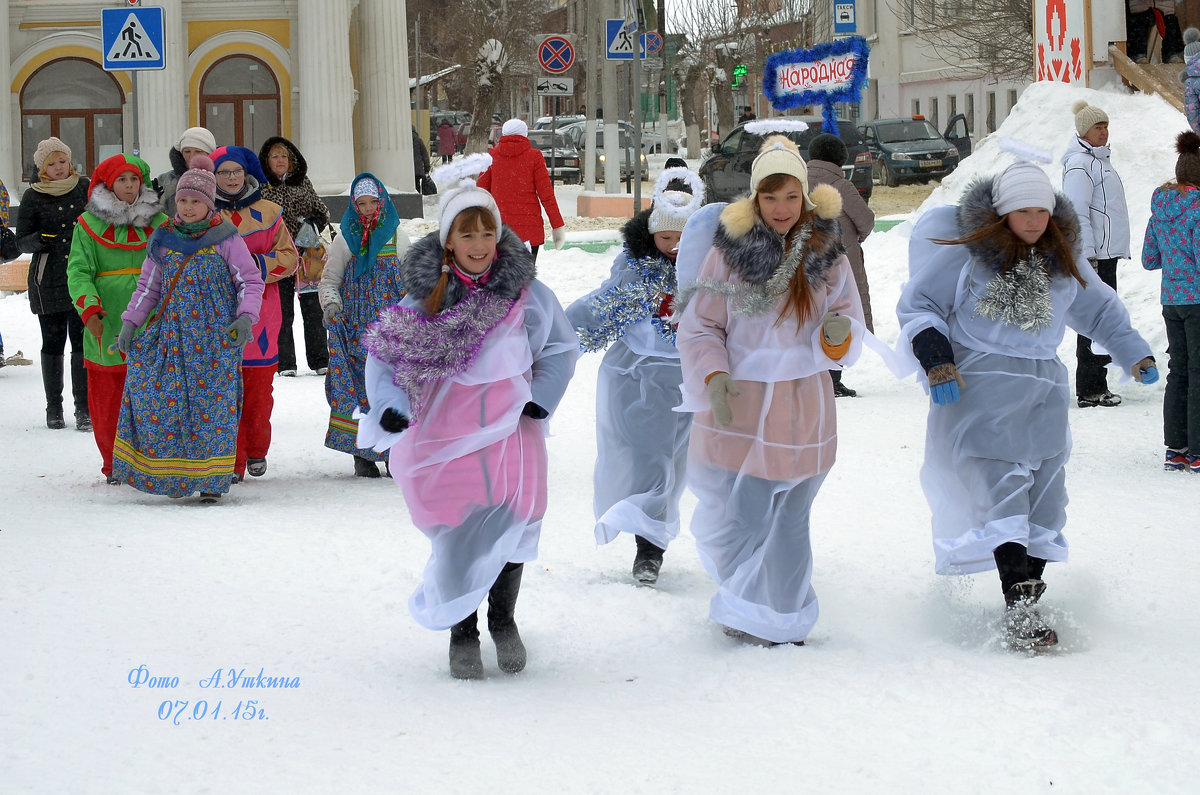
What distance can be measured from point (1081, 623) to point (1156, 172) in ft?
30.1

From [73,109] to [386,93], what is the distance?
5425 mm

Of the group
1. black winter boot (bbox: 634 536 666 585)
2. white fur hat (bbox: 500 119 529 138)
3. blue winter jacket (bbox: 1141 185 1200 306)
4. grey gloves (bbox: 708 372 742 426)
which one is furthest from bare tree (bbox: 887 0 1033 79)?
grey gloves (bbox: 708 372 742 426)

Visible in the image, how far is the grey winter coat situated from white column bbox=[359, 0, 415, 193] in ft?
57.6

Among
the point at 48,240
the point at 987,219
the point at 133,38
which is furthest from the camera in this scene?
the point at 133,38

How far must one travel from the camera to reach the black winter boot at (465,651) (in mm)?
4773

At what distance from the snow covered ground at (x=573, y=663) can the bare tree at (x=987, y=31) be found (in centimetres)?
2341

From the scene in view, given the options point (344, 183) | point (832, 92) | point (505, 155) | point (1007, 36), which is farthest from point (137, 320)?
point (1007, 36)

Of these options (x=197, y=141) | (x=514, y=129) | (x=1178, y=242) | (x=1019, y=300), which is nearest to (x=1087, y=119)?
→ (x=1178, y=242)

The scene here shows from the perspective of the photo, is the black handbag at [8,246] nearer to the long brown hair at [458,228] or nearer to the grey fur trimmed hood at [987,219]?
the long brown hair at [458,228]

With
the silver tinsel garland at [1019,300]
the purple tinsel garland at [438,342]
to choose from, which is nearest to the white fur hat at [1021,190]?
the silver tinsel garland at [1019,300]

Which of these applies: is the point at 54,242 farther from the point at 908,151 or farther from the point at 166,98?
the point at 908,151

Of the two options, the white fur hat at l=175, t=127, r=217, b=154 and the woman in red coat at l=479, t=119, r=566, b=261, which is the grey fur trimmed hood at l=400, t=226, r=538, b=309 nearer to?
the white fur hat at l=175, t=127, r=217, b=154

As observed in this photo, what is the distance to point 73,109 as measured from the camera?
2669cm

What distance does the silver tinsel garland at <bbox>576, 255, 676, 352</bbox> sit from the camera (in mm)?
6102
